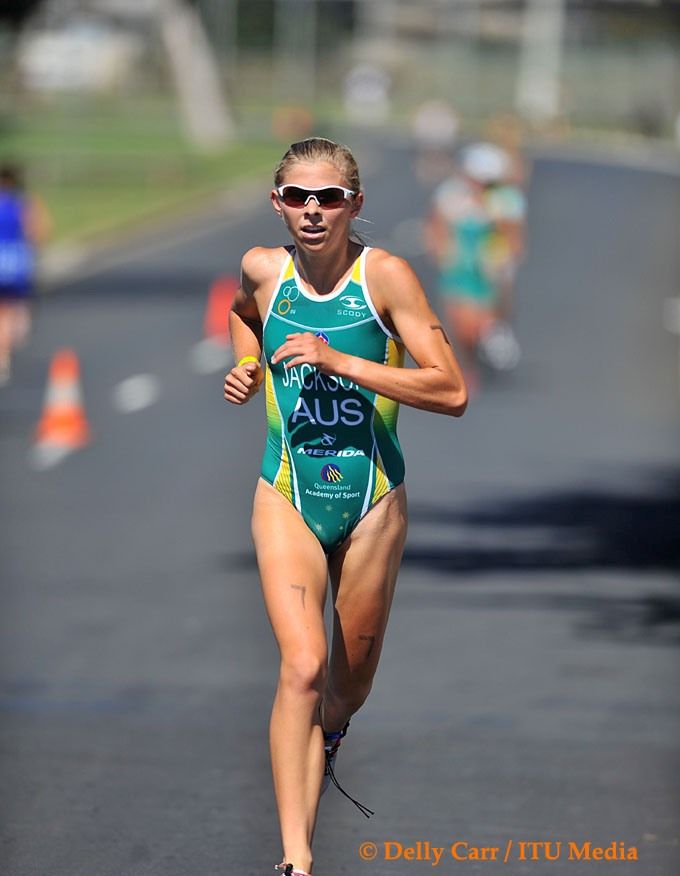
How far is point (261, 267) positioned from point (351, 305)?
0.30 m

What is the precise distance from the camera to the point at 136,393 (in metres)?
21.1

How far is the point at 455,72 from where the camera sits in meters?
100

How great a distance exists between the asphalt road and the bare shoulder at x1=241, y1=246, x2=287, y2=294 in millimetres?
1439

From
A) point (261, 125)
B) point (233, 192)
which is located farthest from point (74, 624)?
point (261, 125)

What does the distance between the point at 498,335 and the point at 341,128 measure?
221 feet

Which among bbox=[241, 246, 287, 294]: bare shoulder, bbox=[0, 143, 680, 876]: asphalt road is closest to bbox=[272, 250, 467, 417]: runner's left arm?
bbox=[241, 246, 287, 294]: bare shoulder

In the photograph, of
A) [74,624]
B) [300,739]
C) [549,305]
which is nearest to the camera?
[300,739]

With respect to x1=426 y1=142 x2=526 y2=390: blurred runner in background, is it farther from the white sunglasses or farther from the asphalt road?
the white sunglasses

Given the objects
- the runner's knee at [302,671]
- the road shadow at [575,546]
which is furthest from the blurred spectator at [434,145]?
the runner's knee at [302,671]

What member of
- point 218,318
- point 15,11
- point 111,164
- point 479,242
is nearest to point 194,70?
point 111,164

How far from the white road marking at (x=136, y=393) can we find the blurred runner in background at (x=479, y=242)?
296 cm

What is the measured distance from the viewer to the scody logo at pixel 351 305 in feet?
19.9

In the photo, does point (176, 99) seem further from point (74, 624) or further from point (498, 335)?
point (74, 624)

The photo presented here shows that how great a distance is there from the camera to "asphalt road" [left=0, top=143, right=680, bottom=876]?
724 cm
